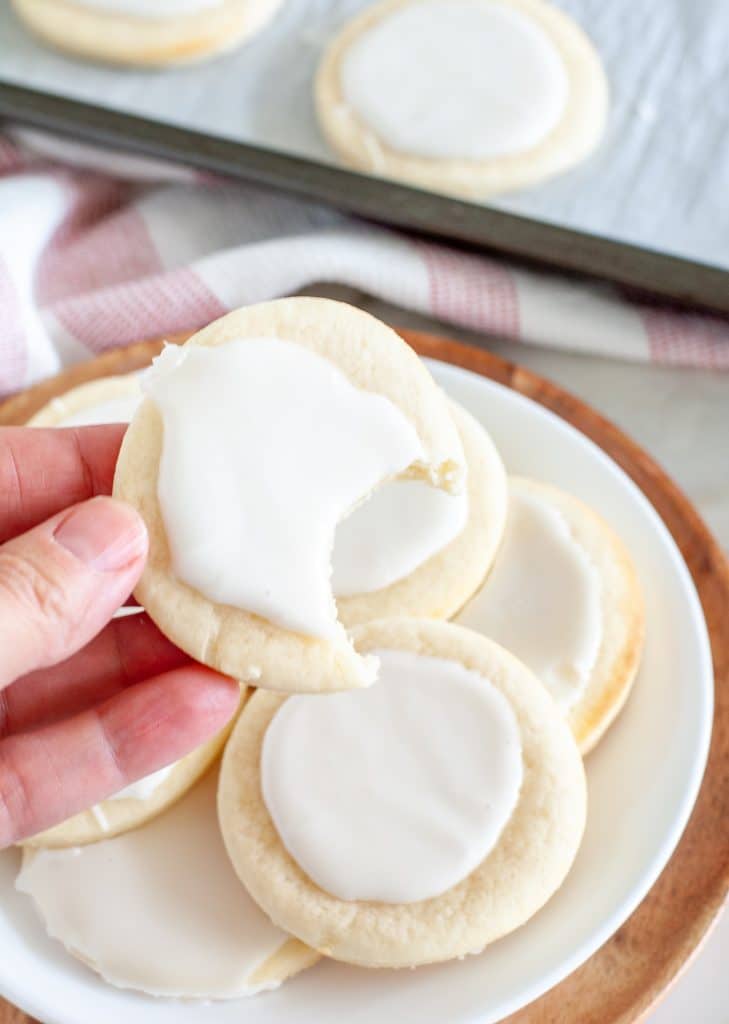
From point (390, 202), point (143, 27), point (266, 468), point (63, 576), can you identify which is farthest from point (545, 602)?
point (143, 27)

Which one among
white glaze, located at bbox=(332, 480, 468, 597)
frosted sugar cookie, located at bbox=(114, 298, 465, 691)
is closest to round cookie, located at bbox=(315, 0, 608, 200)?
white glaze, located at bbox=(332, 480, 468, 597)

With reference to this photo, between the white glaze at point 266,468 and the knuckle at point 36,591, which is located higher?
the white glaze at point 266,468

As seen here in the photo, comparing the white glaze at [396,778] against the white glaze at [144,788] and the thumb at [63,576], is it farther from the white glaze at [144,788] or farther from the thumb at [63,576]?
the thumb at [63,576]

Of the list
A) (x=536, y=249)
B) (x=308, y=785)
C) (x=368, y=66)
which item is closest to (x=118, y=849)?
(x=308, y=785)

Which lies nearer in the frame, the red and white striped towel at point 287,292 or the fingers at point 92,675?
the fingers at point 92,675

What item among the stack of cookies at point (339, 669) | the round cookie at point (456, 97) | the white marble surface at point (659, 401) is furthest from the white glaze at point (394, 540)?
the round cookie at point (456, 97)

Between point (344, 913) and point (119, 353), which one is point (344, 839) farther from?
point (119, 353)

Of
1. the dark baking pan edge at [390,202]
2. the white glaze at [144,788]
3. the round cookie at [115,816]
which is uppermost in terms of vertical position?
the dark baking pan edge at [390,202]
